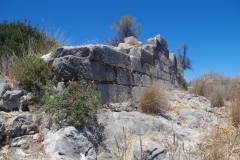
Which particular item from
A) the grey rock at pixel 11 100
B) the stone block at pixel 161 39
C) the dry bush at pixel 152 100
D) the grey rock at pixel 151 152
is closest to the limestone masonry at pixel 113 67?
the stone block at pixel 161 39

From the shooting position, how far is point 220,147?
10.2ft

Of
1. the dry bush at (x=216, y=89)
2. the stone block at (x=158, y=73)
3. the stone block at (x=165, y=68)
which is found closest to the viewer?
the dry bush at (x=216, y=89)

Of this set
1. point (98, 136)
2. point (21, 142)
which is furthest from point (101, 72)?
point (21, 142)

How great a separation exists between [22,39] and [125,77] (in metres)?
2.78

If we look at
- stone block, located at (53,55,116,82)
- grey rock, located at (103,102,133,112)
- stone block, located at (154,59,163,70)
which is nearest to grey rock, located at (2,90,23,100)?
stone block, located at (53,55,116,82)

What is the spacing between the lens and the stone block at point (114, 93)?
467cm

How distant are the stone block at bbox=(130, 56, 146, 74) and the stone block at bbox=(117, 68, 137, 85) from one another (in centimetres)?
24

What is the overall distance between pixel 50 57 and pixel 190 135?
128 inches

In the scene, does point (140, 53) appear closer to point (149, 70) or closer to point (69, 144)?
point (149, 70)

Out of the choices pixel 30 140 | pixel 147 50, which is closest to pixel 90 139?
pixel 30 140

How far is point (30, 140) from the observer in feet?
10.0

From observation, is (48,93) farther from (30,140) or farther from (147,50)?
(147,50)

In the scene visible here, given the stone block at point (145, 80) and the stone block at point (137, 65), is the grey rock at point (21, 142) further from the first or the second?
the stone block at point (145, 80)

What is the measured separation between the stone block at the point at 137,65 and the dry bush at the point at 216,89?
285 centimetres
